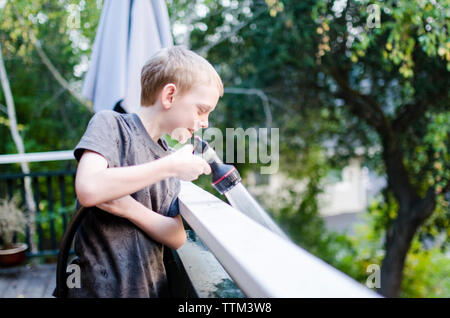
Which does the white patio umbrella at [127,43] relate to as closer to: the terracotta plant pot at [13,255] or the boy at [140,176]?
the boy at [140,176]

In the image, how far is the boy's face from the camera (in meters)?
1.04

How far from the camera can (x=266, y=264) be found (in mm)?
583

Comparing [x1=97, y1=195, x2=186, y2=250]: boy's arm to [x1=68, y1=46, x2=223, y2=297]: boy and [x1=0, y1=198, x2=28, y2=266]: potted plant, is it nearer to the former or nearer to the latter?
[x1=68, y1=46, x2=223, y2=297]: boy

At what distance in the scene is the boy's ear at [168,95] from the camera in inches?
40.6

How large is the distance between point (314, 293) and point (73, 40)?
6012 mm

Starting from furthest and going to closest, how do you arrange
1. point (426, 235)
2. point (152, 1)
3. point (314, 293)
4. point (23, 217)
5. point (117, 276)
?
point (426, 235) < point (23, 217) < point (152, 1) < point (117, 276) < point (314, 293)

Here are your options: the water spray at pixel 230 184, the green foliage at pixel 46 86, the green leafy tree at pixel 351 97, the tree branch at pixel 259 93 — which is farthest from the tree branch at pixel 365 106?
the water spray at pixel 230 184

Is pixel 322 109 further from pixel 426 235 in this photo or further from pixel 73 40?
pixel 73 40

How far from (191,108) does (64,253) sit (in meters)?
0.59

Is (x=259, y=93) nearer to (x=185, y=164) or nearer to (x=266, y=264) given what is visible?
(x=185, y=164)

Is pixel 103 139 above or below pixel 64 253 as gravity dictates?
above

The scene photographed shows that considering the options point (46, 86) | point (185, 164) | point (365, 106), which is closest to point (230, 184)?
point (185, 164)

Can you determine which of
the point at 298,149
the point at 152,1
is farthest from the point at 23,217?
the point at 298,149

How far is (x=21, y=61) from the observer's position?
632 cm
